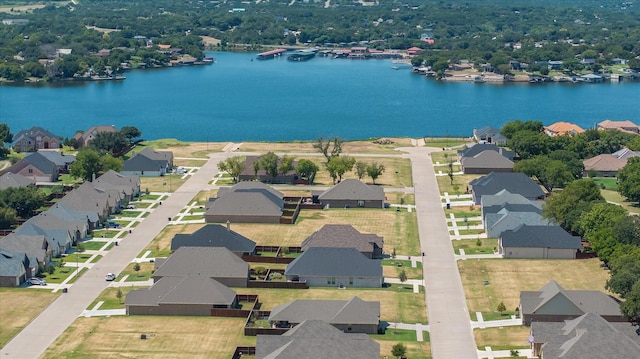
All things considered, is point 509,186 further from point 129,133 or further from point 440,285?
point 129,133

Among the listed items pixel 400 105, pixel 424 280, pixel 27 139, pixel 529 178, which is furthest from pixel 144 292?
pixel 400 105

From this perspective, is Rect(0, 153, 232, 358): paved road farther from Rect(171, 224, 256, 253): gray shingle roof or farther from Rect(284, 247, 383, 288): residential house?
Rect(284, 247, 383, 288): residential house

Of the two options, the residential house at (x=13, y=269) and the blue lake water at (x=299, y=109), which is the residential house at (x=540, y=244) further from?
the blue lake water at (x=299, y=109)

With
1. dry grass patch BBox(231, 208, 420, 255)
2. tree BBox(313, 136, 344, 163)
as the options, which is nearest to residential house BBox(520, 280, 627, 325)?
dry grass patch BBox(231, 208, 420, 255)

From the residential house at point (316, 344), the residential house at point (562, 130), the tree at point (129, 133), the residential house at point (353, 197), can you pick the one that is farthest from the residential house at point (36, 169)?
the residential house at point (562, 130)

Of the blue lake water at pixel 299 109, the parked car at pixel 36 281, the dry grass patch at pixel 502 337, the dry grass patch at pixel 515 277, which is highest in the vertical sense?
the dry grass patch at pixel 502 337

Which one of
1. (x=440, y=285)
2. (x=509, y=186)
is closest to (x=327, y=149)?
(x=509, y=186)
